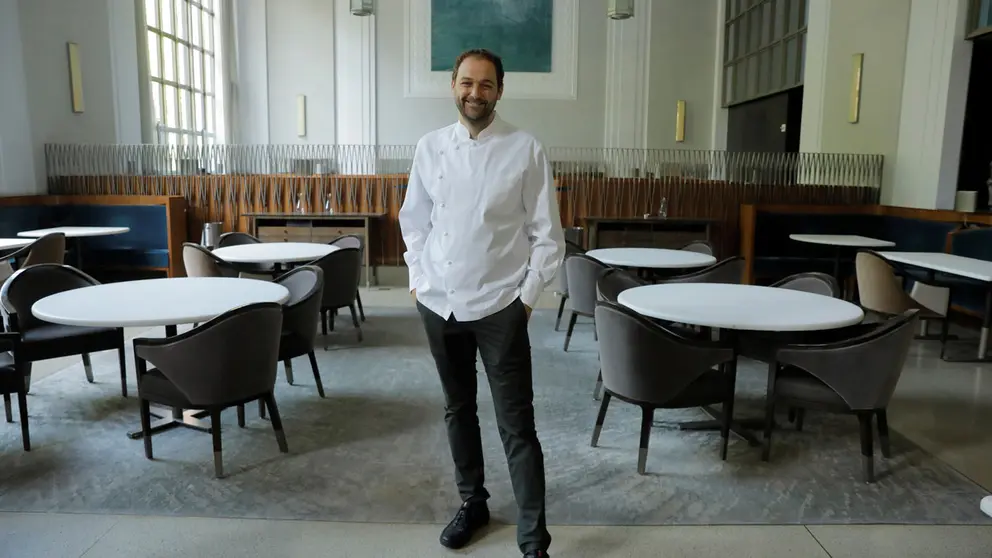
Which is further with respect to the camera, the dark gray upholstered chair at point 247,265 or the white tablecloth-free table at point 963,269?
the dark gray upholstered chair at point 247,265

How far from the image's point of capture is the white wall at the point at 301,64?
11.3 meters

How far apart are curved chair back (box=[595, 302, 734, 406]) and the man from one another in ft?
2.55

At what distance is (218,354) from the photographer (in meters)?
2.64

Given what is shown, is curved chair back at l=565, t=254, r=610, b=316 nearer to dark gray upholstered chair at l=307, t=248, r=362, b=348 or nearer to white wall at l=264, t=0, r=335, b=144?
dark gray upholstered chair at l=307, t=248, r=362, b=348

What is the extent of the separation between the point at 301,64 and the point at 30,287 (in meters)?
8.68

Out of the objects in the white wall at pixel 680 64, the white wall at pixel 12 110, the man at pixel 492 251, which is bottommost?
the man at pixel 492 251

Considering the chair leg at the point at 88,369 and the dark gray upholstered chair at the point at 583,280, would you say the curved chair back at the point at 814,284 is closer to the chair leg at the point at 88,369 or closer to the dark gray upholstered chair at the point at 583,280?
the dark gray upholstered chair at the point at 583,280

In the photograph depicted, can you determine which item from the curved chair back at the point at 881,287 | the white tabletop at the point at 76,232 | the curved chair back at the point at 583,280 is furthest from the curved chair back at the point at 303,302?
the curved chair back at the point at 881,287

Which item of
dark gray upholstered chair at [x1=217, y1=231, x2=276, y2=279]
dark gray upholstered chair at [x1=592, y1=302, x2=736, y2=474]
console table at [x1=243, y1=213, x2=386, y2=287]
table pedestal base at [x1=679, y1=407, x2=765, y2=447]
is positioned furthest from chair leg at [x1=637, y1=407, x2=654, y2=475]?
console table at [x1=243, y1=213, x2=386, y2=287]

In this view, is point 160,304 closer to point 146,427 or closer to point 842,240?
point 146,427

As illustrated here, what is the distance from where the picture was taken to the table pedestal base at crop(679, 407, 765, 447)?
3.19 m

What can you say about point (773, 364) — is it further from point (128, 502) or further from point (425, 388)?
point (128, 502)

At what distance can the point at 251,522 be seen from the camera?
2.41 m

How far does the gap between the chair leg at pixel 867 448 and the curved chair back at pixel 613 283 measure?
1.37 metres
